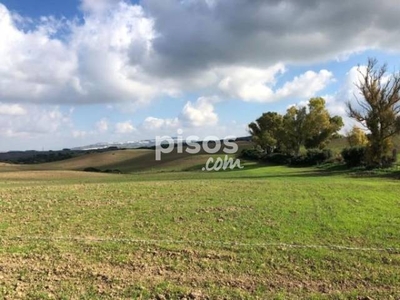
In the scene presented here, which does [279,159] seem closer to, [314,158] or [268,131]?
[314,158]

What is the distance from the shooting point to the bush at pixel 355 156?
43.1m

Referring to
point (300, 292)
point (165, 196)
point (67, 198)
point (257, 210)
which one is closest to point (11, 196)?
point (67, 198)

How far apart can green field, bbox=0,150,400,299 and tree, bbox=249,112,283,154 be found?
172ft

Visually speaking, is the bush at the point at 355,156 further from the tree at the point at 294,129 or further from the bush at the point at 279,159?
the tree at the point at 294,129

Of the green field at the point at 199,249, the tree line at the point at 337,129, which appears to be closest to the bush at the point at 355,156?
the tree line at the point at 337,129

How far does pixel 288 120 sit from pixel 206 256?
57.3m

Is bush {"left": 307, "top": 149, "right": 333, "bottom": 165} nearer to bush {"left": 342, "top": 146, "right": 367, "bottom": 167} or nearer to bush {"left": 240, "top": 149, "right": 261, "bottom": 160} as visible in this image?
bush {"left": 342, "top": 146, "right": 367, "bottom": 167}

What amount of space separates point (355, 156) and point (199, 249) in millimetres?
38802

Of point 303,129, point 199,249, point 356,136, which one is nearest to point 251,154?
point 303,129

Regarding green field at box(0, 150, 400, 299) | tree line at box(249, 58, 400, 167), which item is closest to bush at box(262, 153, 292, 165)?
tree line at box(249, 58, 400, 167)

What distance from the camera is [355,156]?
44.2 metres

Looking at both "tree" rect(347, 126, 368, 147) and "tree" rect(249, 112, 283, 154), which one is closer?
"tree" rect(347, 126, 368, 147)

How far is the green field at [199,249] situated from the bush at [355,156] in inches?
1119

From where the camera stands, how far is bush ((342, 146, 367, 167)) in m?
43.1
